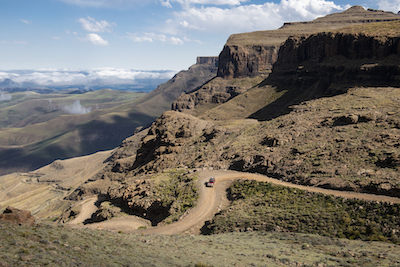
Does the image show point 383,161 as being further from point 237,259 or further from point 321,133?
point 237,259

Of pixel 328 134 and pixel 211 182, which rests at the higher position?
pixel 328 134

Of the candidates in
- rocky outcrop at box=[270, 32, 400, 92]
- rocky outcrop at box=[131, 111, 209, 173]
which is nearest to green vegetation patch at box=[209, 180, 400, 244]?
rocky outcrop at box=[131, 111, 209, 173]

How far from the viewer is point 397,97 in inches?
2213

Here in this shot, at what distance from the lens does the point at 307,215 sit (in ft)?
97.8

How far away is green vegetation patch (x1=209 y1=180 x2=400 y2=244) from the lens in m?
25.6

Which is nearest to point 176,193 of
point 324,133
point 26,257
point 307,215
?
point 307,215

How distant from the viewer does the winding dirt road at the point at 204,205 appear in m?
33.6

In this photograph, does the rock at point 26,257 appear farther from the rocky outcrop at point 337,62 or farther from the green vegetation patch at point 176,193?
the rocky outcrop at point 337,62

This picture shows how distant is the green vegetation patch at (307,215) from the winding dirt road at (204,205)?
161 centimetres

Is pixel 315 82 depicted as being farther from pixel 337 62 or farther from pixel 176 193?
pixel 176 193

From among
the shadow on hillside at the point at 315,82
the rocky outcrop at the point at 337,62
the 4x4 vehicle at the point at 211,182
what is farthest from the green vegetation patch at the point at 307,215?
the rocky outcrop at the point at 337,62

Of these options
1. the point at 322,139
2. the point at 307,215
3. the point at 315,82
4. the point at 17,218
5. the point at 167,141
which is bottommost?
the point at 307,215

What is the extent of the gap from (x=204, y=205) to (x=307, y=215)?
46.4ft

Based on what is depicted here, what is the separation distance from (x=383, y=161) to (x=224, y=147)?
1151 inches
